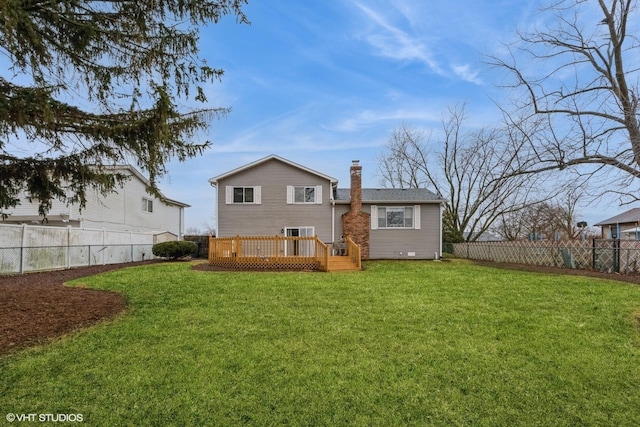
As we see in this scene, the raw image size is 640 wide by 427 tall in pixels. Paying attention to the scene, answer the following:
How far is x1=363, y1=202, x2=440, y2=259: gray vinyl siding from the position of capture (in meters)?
19.3

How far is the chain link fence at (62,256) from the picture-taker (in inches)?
487

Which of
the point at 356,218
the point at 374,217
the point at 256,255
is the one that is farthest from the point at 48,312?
the point at 374,217

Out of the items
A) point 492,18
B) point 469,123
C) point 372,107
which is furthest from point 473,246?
point 492,18

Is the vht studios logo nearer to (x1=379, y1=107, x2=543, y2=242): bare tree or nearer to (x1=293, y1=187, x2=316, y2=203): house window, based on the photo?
(x1=293, y1=187, x2=316, y2=203): house window

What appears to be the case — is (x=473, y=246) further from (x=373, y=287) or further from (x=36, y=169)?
(x=36, y=169)

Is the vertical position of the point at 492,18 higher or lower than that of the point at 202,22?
higher

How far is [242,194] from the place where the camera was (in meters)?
18.6

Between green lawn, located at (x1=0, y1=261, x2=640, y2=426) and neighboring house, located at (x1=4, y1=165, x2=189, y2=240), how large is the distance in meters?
9.62

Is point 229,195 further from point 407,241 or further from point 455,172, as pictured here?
point 455,172

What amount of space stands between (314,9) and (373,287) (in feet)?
24.1

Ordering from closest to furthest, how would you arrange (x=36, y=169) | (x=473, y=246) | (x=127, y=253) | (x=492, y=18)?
(x=36, y=169)
(x=492, y=18)
(x=127, y=253)
(x=473, y=246)

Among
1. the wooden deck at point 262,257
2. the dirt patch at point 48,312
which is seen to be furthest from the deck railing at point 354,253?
the dirt patch at point 48,312

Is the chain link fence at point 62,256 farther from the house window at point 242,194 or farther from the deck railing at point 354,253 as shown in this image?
the deck railing at point 354,253

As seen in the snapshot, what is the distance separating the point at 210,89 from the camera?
18.5ft
